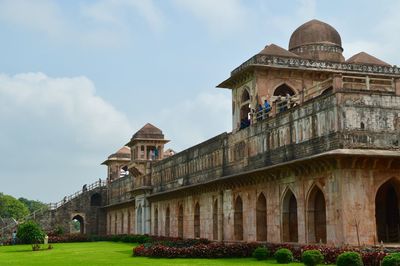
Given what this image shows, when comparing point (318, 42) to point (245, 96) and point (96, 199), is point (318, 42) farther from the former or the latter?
point (96, 199)

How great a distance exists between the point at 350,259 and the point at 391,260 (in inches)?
50.9

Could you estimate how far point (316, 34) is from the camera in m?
31.8

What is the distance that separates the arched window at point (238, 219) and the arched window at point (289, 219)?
4922 mm

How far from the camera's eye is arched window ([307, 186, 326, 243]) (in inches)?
893

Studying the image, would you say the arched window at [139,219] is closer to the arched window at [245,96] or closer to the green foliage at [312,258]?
the arched window at [245,96]

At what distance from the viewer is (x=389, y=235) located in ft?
76.1

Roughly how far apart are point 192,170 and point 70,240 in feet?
55.7

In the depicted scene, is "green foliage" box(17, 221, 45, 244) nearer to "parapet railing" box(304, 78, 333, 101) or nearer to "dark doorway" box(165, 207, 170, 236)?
"dark doorway" box(165, 207, 170, 236)

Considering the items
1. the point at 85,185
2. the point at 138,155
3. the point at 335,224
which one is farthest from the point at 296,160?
the point at 85,185

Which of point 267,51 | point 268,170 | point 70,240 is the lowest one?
point 70,240

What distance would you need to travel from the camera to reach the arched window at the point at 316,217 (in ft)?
74.4

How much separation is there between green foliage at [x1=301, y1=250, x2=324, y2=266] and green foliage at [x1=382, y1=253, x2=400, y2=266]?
258cm

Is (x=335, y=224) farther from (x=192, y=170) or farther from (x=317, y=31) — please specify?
(x=192, y=170)

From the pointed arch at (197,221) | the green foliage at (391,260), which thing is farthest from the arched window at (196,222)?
the green foliage at (391,260)
